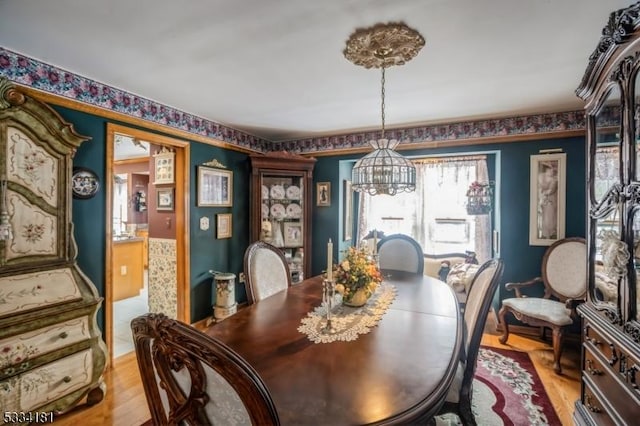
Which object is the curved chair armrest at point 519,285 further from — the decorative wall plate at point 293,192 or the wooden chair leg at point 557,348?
the decorative wall plate at point 293,192

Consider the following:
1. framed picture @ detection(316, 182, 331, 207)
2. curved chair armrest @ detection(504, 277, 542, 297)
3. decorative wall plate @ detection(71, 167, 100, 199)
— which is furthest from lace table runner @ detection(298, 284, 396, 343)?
framed picture @ detection(316, 182, 331, 207)

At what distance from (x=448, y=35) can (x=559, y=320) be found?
249 cm

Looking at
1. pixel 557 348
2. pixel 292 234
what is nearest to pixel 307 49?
pixel 292 234

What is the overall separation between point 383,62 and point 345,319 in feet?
5.45

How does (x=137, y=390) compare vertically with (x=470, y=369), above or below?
below

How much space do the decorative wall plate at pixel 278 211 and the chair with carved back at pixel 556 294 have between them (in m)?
2.78

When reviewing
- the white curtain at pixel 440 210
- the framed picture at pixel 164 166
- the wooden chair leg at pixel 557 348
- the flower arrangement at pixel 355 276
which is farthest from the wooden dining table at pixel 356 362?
the white curtain at pixel 440 210

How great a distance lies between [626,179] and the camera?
1.30 meters

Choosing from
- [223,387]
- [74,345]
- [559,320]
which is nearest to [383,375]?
[223,387]

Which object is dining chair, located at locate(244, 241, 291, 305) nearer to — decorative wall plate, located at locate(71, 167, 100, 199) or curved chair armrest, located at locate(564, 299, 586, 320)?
decorative wall plate, located at locate(71, 167, 100, 199)

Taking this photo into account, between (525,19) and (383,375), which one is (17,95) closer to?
(383,375)

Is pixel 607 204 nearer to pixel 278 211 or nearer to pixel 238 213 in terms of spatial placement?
pixel 278 211

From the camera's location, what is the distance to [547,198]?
10.6ft

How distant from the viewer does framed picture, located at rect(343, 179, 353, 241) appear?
4410 millimetres
